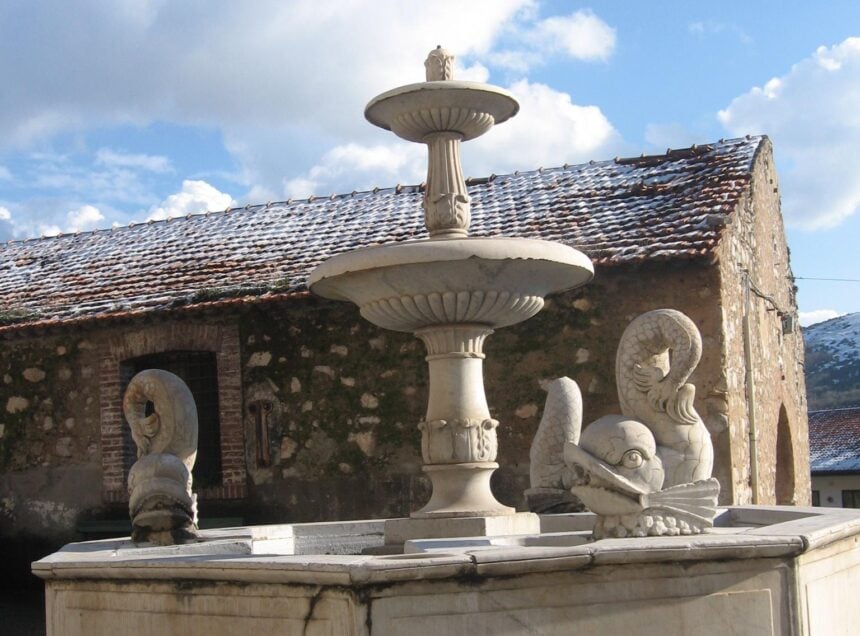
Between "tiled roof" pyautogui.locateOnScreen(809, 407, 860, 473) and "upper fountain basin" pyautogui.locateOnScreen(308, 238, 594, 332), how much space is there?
88.2ft

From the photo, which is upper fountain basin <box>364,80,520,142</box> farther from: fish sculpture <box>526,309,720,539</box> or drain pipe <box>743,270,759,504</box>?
drain pipe <box>743,270,759,504</box>

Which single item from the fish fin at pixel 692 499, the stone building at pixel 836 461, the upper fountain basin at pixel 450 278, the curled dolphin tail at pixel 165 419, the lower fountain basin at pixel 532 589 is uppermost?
the upper fountain basin at pixel 450 278

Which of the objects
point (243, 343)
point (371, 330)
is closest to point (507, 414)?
point (371, 330)

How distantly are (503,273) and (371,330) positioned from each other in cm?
592

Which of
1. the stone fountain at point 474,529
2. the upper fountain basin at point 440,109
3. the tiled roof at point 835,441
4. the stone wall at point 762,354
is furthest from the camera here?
the tiled roof at point 835,441

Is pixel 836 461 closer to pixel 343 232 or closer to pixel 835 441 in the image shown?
pixel 835 441

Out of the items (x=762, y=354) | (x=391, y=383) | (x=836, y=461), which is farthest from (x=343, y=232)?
(x=836, y=461)

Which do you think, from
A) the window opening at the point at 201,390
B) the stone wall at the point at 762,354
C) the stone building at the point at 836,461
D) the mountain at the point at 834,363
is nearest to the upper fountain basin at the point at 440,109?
the stone wall at the point at 762,354

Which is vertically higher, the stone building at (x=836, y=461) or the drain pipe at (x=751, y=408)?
the drain pipe at (x=751, y=408)

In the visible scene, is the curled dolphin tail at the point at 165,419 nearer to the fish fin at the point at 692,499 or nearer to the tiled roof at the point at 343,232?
the fish fin at the point at 692,499

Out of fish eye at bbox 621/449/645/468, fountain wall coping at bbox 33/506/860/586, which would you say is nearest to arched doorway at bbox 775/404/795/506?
fountain wall coping at bbox 33/506/860/586

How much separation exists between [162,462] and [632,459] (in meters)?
2.98

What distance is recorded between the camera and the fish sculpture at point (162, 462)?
269 inches

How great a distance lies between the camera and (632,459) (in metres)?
5.38
